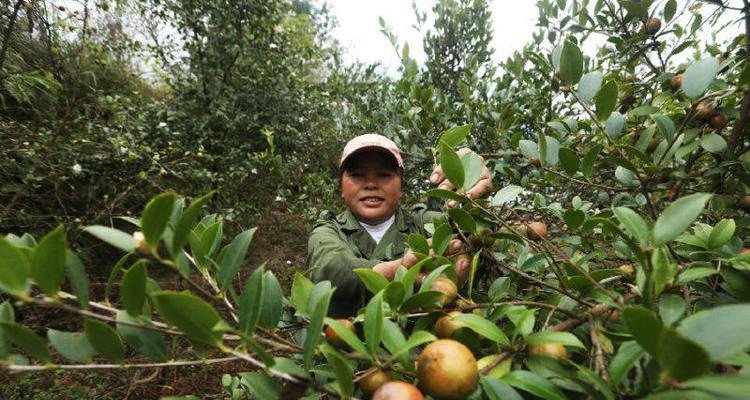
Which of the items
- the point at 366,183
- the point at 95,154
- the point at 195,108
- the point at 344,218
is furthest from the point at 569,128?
the point at 195,108

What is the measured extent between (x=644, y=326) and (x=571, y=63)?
63 centimetres

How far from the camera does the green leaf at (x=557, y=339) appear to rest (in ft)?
1.59

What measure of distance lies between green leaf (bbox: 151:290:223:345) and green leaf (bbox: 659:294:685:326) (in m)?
0.55

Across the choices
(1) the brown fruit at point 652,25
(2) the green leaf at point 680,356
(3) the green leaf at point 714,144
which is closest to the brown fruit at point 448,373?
(2) the green leaf at point 680,356

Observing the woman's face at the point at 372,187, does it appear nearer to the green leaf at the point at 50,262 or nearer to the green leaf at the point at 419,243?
the green leaf at the point at 419,243

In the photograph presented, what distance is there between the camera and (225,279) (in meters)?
A: 0.52

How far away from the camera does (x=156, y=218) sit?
42 centimetres

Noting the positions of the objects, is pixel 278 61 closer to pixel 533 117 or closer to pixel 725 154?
pixel 533 117

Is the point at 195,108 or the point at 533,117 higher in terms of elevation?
the point at 195,108

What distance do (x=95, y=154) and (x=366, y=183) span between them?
9.13ft

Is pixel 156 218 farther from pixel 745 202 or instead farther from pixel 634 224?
pixel 745 202

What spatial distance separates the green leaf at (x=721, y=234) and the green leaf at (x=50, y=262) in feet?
3.18

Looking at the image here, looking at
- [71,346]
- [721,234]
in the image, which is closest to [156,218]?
[71,346]

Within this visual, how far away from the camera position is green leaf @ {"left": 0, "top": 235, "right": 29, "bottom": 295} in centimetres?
38
